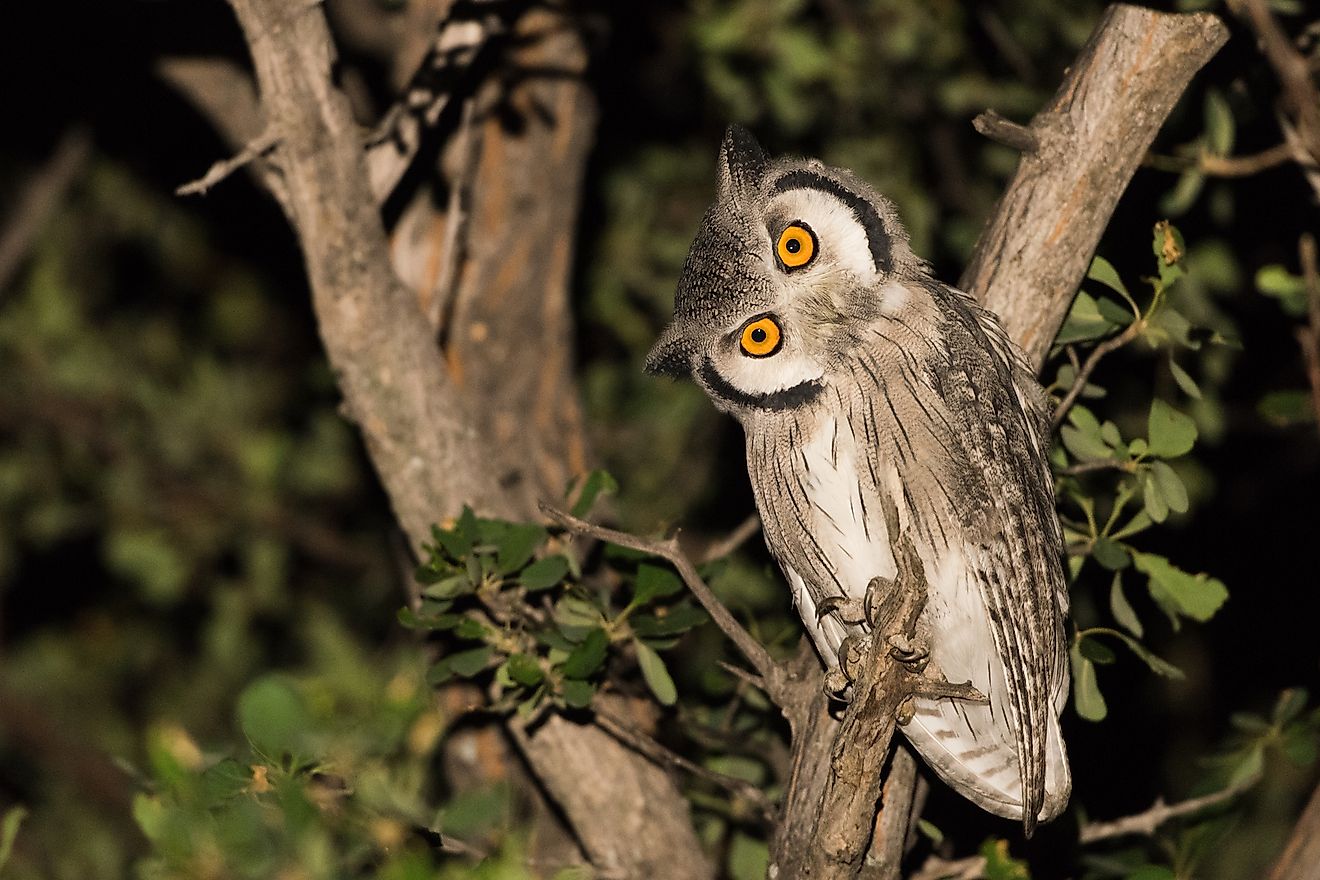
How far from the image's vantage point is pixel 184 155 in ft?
15.0

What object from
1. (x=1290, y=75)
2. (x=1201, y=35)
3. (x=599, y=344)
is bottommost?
(x=599, y=344)

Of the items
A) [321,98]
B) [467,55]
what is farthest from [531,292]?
[321,98]

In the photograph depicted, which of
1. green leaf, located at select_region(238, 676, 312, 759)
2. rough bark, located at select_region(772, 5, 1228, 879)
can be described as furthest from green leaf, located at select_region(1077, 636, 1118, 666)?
green leaf, located at select_region(238, 676, 312, 759)

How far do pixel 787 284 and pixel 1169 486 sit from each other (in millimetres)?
654

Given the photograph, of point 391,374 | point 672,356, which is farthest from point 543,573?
point 391,374

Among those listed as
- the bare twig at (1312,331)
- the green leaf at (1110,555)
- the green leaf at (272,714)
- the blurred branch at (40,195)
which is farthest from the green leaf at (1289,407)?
the blurred branch at (40,195)

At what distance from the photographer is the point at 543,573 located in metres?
2.12

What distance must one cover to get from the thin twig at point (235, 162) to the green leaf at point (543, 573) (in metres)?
0.80

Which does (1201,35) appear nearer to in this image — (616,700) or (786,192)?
(786,192)

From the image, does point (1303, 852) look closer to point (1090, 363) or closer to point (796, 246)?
point (1090, 363)

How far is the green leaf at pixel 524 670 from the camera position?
2070mm

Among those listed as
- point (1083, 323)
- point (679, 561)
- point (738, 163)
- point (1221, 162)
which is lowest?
point (679, 561)

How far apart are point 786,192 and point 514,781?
55.2 inches

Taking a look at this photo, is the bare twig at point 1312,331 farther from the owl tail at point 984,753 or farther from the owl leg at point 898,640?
the owl leg at point 898,640
